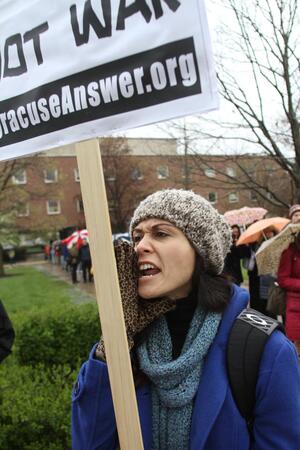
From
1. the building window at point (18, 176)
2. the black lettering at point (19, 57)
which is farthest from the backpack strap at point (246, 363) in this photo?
the building window at point (18, 176)

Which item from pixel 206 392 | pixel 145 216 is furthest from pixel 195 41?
pixel 206 392

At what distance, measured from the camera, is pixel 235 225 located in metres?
9.92

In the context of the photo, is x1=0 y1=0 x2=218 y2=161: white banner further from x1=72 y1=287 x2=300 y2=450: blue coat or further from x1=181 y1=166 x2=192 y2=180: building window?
x1=181 y1=166 x2=192 y2=180: building window

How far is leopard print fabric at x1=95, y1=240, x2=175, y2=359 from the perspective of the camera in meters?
1.71

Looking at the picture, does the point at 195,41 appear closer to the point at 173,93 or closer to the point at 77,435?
the point at 173,93

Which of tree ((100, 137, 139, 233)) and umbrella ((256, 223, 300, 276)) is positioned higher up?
tree ((100, 137, 139, 233))

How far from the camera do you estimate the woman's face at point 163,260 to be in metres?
1.74

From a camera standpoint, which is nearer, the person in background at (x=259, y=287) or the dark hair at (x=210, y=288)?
the dark hair at (x=210, y=288)

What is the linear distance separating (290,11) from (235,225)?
14.0ft

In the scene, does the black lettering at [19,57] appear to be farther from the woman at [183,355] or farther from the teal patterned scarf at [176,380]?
the teal patterned scarf at [176,380]

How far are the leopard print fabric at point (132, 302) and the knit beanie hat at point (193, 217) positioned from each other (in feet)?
0.60

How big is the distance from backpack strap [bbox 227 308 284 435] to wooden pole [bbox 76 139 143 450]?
0.36 meters

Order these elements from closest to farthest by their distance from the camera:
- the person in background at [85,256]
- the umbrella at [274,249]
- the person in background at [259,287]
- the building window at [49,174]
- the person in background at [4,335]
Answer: the person in background at [4,335] < the umbrella at [274,249] < the person in background at [259,287] < the person in background at [85,256] < the building window at [49,174]

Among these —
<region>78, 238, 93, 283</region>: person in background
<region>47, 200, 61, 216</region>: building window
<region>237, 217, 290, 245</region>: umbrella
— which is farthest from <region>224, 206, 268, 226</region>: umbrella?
<region>47, 200, 61, 216</region>: building window
